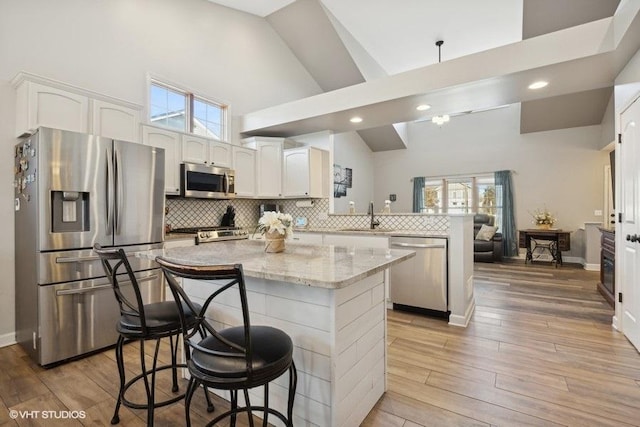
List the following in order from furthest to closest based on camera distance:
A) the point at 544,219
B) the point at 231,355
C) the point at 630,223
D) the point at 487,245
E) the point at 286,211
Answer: the point at 487,245 → the point at 544,219 → the point at 286,211 → the point at 630,223 → the point at 231,355

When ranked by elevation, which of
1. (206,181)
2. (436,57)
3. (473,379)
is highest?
(436,57)

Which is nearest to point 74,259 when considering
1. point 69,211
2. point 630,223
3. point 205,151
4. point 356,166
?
point 69,211

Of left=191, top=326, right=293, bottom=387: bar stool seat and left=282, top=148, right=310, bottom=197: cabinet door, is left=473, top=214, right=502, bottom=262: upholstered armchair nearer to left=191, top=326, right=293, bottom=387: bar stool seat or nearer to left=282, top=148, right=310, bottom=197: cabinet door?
left=282, top=148, right=310, bottom=197: cabinet door

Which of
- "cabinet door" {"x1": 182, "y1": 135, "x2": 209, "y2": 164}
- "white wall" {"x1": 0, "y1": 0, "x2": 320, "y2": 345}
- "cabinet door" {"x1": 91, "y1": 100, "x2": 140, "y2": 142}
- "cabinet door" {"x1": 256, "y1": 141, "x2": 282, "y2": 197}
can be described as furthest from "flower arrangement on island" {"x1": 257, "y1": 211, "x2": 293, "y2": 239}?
"cabinet door" {"x1": 256, "y1": 141, "x2": 282, "y2": 197}

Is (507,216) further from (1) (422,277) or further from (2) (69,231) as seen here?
(2) (69,231)

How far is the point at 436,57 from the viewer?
5.80 m

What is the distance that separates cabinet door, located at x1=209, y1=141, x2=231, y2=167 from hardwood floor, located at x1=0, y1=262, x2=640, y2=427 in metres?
2.38

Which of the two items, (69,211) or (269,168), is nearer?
(69,211)

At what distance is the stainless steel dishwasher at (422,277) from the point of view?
3.36m

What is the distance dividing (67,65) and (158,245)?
2050mm

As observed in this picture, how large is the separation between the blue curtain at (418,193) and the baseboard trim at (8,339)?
27.0 feet

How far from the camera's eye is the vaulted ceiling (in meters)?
2.81

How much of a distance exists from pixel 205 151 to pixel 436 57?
182 inches

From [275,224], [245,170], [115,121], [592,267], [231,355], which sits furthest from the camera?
[592,267]
